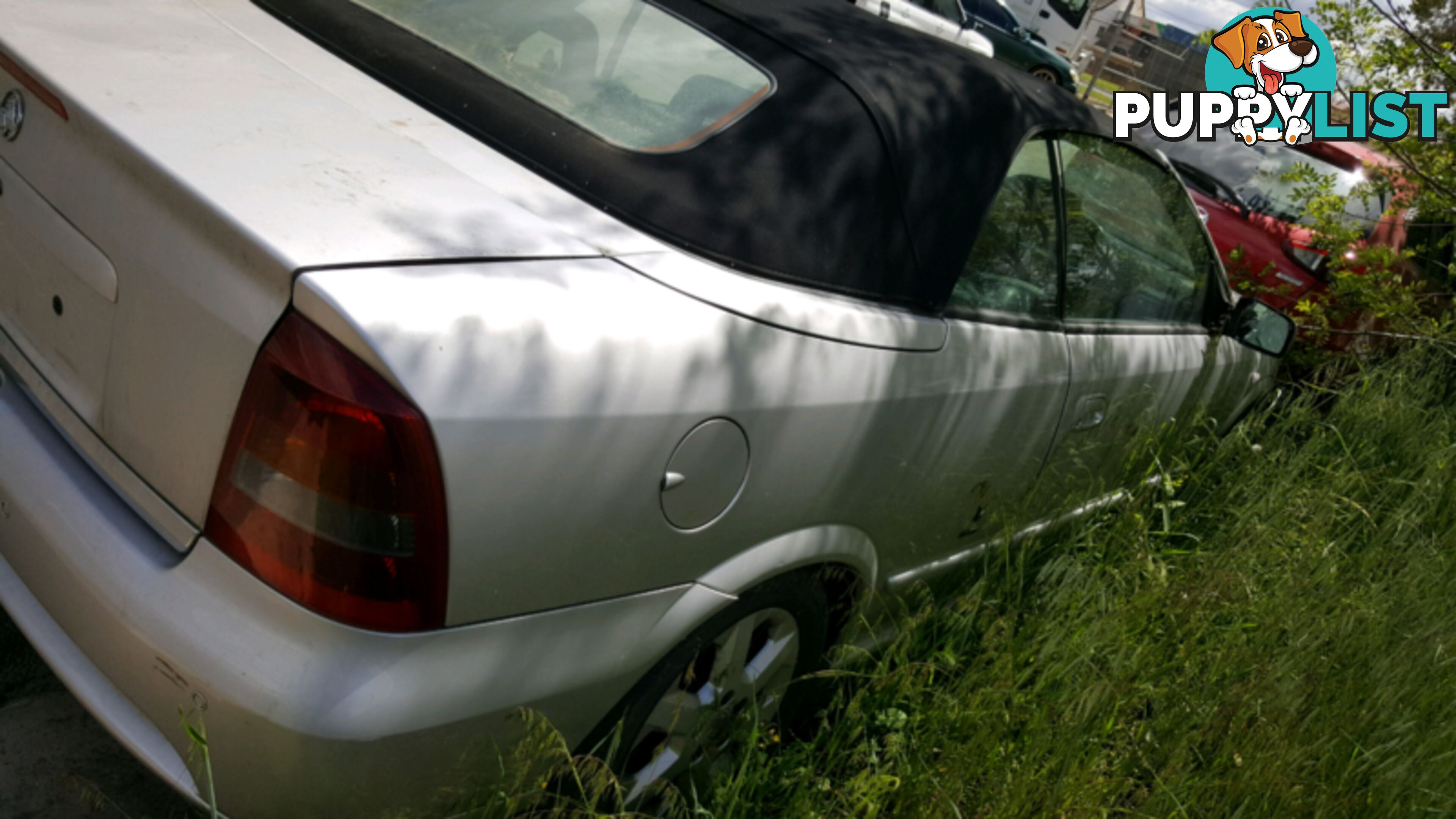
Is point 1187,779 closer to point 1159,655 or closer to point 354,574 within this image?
point 1159,655

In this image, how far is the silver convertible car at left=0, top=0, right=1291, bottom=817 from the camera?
4.99ft

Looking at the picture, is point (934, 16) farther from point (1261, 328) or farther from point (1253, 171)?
point (1261, 328)

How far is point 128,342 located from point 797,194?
1.17m

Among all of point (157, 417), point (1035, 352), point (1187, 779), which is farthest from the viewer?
point (1035, 352)

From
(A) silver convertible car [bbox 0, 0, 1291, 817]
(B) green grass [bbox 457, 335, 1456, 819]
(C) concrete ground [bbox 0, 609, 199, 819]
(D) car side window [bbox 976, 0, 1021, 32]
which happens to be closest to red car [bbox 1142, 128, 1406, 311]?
(B) green grass [bbox 457, 335, 1456, 819]

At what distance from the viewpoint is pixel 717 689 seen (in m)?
2.15

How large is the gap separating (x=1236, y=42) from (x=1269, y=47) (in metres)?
0.18

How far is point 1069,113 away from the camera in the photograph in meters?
2.97

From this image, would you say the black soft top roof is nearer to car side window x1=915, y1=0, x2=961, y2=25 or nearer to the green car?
car side window x1=915, y1=0, x2=961, y2=25

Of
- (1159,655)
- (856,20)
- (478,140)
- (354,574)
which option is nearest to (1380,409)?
(1159,655)

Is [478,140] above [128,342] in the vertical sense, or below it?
above

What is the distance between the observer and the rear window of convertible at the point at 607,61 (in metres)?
2.21

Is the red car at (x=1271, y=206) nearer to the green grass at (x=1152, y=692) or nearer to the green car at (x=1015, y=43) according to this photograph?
the green grass at (x=1152, y=692)

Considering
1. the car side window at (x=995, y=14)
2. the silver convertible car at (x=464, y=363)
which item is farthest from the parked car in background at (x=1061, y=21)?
the silver convertible car at (x=464, y=363)
